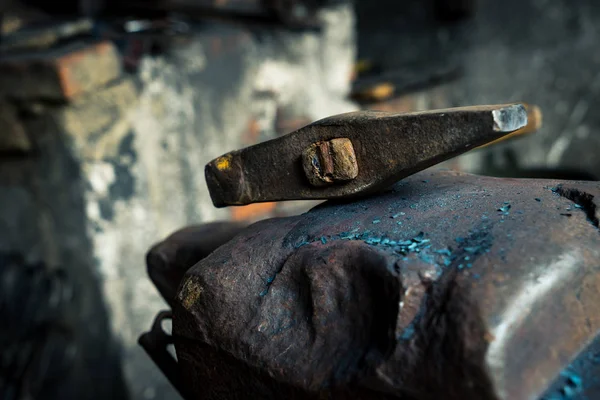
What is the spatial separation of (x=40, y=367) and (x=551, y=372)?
161cm

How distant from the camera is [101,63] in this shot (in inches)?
62.1

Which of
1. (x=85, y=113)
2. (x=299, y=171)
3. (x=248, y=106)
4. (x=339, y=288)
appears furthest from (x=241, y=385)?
(x=248, y=106)

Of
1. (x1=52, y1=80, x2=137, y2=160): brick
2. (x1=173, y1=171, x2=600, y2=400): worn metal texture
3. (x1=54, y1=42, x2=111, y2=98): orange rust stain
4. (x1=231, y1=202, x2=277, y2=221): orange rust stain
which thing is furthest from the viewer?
(x1=231, y1=202, x2=277, y2=221): orange rust stain

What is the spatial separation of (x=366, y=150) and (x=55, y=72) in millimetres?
1007

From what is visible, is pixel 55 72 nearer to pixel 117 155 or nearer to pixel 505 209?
pixel 117 155

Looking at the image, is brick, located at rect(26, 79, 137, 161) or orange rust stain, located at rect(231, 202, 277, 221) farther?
orange rust stain, located at rect(231, 202, 277, 221)

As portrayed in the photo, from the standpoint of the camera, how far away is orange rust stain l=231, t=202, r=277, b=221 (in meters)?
2.14

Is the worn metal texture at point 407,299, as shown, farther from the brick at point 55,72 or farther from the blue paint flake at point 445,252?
the brick at point 55,72

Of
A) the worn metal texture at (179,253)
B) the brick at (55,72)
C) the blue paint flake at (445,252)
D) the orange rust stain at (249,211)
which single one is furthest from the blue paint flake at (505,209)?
the orange rust stain at (249,211)

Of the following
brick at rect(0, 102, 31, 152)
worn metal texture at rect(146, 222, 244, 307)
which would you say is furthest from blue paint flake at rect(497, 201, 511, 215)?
brick at rect(0, 102, 31, 152)

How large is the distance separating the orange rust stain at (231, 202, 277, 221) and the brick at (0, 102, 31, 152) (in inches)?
30.2

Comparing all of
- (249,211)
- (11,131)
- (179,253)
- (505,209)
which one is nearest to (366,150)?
(505,209)

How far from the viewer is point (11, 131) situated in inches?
62.6

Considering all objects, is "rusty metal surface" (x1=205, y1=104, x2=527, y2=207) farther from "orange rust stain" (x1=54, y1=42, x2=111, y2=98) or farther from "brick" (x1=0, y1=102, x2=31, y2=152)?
"brick" (x1=0, y1=102, x2=31, y2=152)
